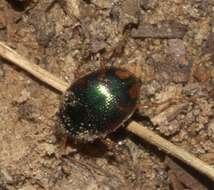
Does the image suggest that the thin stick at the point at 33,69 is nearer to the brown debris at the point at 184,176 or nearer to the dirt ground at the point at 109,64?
the dirt ground at the point at 109,64

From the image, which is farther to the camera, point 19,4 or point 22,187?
point 19,4

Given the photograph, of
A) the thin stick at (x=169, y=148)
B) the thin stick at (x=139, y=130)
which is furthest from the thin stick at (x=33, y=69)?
the thin stick at (x=169, y=148)

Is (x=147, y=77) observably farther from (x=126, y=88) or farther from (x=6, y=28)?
(x=6, y=28)

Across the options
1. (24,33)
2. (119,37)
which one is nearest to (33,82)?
(24,33)

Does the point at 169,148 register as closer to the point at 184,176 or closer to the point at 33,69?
the point at 184,176

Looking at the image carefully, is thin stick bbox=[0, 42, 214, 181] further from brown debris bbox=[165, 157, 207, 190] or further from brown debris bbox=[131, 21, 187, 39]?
brown debris bbox=[131, 21, 187, 39]

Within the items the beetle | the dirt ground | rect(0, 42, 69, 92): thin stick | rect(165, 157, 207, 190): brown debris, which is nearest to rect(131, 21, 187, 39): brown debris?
the dirt ground
